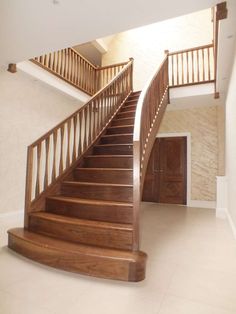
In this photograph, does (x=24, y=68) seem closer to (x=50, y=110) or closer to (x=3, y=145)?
(x=50, y=110)

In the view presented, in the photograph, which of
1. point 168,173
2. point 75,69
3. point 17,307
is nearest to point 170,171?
point 168,173

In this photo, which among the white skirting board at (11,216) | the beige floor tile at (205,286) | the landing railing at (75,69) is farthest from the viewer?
the landing railing at (75,69)

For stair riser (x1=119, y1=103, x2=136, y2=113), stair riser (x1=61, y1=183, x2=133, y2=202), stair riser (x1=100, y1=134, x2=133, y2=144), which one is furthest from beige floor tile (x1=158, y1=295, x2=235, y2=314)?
stair riser (x1=119, y1=103, x2=136, y2=113)

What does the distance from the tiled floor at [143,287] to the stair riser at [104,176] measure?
0.91 m

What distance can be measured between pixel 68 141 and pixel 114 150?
940 mm

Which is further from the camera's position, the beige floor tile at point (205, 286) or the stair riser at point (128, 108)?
the stair riser at point (128, 108)

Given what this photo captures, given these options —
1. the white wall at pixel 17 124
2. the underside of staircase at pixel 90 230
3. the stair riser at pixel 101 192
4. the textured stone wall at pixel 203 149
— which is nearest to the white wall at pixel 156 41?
the textured stone wall at pixel 203 149

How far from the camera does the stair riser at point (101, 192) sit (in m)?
2.71

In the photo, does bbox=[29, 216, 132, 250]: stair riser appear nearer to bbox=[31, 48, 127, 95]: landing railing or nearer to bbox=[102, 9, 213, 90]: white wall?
bbox=[31, 48, 127, 95]: landing railing

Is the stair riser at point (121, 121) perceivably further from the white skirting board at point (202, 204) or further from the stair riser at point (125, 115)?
the white skirting board at point (202, 204)

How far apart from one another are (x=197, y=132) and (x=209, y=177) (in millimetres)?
1236

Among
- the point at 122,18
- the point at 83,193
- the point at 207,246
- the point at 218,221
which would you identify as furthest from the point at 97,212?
the point at 218,221

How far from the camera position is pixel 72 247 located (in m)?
2.10

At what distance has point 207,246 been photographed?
2.73 meters
